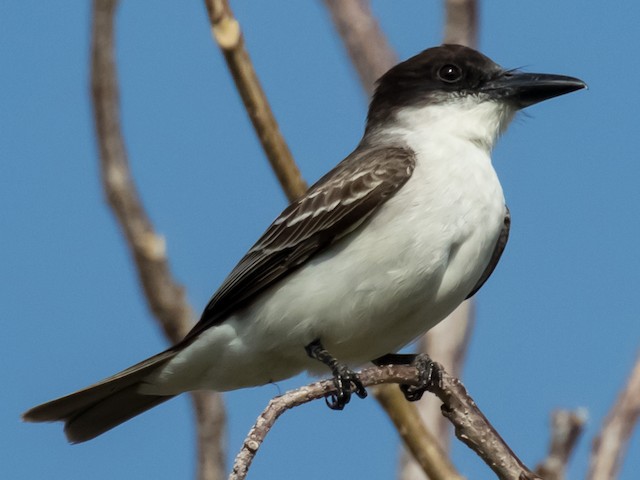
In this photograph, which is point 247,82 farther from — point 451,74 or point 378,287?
point 451,74

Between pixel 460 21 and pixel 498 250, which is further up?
pixel 460 21

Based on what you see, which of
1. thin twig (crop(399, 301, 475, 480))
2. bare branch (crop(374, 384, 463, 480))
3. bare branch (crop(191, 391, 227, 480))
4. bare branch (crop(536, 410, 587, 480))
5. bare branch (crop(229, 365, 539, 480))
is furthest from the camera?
thin twig (crop(399, 301, 475, 480))

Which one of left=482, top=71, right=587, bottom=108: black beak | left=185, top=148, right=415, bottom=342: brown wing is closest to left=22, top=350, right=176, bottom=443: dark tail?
left=185, top=148, right=415, bottom=342: brown wing

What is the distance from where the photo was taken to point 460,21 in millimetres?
9523

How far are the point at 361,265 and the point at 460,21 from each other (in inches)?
131

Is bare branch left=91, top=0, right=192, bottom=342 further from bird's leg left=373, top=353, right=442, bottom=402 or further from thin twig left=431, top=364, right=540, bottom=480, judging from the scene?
thin twig left=431, top=364, right=540, bottom=480

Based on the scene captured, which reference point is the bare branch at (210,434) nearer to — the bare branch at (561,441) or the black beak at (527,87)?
the bare branch at (561,441)

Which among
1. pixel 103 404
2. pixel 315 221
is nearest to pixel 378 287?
pixel 315 221

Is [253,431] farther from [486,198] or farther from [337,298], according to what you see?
[486,198]

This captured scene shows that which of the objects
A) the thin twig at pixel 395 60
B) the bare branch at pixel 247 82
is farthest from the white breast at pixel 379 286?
the thin twig at pixel 395 60

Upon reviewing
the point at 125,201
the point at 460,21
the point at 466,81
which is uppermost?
the point at 460,21

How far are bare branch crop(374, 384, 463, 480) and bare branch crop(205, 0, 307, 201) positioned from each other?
4.60 feet

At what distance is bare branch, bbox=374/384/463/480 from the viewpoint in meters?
5.90

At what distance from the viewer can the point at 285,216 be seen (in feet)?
24.9
